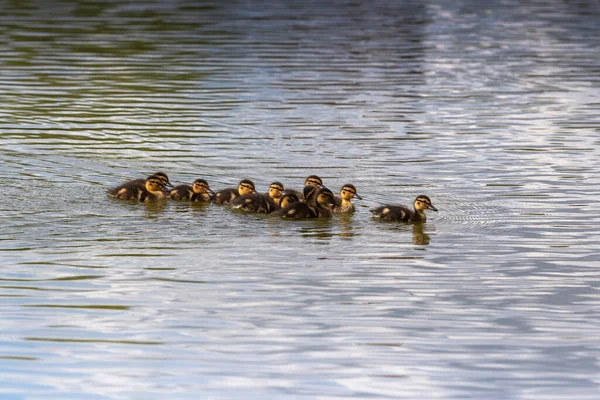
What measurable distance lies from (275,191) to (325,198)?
533mm

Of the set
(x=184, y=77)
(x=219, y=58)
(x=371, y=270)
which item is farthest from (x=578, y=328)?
(x=219, y=58)

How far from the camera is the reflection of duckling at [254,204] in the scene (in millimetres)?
11109

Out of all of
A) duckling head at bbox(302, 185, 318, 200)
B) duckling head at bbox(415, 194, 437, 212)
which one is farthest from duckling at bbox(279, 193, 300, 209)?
duckling head at bbox(415, 194, 437, 212)

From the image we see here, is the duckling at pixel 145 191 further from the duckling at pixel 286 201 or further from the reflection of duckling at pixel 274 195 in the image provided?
the duckling at pixel 286 201

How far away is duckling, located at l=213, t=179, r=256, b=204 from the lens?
1156 centimetres

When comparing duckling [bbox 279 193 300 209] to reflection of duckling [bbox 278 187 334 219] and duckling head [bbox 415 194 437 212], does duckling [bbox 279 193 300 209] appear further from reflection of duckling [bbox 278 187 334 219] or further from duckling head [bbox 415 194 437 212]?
duckling head [bbox 415 194 437 212]

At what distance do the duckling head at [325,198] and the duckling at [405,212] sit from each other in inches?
13.3

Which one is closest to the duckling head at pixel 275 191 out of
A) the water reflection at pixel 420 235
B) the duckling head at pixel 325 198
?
the duckling head at pixel 325 198

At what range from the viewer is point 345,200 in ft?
37.6

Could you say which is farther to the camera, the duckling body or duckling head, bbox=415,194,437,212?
the duckling body

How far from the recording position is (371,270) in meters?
9.27

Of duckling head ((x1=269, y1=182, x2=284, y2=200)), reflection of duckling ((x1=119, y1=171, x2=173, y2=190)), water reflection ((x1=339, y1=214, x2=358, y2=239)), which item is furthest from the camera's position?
reflection of duckling ((x1=119, y1=171, x2=173, y2=190))

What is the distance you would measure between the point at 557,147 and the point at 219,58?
10.4m

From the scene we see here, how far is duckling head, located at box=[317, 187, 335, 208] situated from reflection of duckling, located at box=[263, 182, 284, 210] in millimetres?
332
